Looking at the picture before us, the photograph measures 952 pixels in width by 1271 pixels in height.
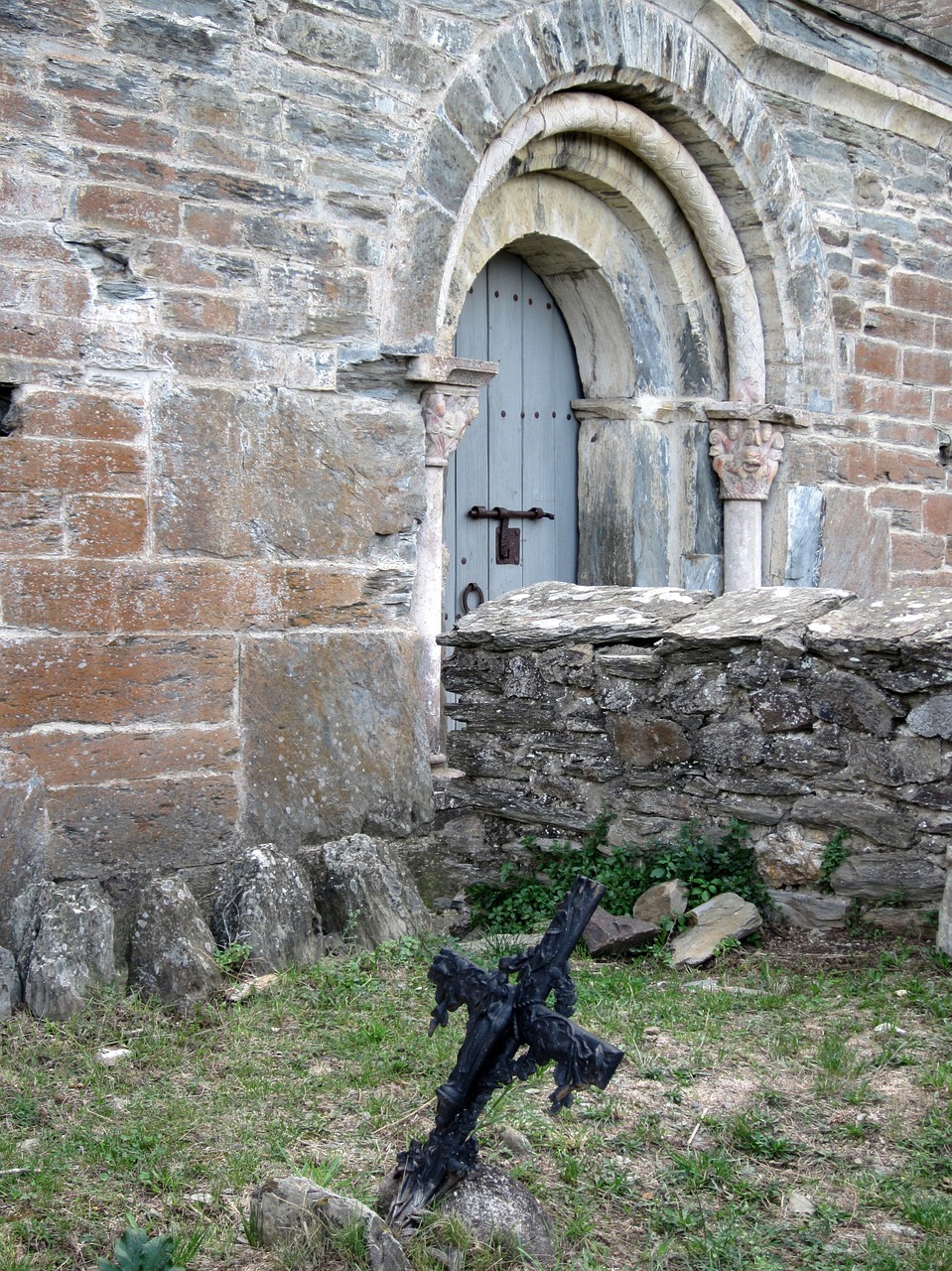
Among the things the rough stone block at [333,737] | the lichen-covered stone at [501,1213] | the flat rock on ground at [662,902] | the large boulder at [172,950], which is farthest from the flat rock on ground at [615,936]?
the lichen-covered stone at [501,1213]

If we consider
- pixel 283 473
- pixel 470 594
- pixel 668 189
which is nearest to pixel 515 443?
pixel 470 594

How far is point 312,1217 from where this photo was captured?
2166 millimetres

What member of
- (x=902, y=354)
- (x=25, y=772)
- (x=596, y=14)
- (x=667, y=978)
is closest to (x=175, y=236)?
(x=25, y=772)

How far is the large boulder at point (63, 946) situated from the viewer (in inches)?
142

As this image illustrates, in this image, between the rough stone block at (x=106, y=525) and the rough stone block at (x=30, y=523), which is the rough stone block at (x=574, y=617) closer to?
the rough stone block at (x=106, y=525)

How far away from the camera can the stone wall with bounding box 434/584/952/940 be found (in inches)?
143

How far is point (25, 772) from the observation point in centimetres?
413

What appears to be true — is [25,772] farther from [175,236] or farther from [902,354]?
[902,354]

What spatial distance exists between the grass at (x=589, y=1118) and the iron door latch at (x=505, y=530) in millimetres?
2864

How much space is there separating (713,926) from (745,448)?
10.9 feet

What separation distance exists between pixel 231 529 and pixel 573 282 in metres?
2.70

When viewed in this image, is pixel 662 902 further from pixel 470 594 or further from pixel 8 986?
pixel 470 594

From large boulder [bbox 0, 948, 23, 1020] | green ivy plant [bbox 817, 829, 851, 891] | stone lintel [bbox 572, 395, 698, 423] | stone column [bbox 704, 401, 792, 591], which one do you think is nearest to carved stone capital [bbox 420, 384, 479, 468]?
stone lintel [bbox 572, 395, 698, 423]

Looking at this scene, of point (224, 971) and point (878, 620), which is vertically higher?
point (878, 620)
